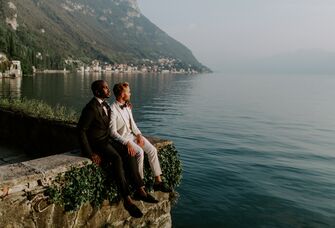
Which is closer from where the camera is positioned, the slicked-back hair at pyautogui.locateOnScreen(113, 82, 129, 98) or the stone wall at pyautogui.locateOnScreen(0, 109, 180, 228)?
the stone wall at pyautogui.locateOnScreen(0, 109, 180, 228)

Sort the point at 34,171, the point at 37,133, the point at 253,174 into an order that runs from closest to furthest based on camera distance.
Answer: the point at 34,171 → the point at 37,133 → the point at 253,174

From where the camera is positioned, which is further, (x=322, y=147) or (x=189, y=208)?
(x=322, y=147)

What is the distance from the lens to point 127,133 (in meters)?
8.65

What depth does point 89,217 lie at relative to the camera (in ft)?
26.8

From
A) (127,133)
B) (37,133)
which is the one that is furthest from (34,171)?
(37,133)

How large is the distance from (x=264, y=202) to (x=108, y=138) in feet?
30.7

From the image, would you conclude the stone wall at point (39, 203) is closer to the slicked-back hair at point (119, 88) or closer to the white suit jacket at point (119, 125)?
the white suit jacket at point (119, 125)

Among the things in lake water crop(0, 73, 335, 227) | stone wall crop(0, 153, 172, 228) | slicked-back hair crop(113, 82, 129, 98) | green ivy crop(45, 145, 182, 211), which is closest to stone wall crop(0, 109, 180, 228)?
stone wall crop(0, 153, 172, 228)

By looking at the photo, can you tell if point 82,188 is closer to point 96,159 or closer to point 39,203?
point 96,159

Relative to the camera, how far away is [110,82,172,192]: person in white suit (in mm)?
8312

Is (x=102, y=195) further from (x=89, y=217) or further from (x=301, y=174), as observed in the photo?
(x=301, y=174)

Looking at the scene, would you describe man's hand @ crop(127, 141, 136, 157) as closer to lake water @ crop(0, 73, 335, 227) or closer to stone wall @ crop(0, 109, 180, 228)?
stone wall @ crop(0, 109, 180, 228)

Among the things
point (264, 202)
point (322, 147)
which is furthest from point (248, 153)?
point (264, 202)

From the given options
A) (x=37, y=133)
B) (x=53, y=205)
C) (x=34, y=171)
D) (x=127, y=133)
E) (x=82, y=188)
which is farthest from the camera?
(x=37, y=133)
